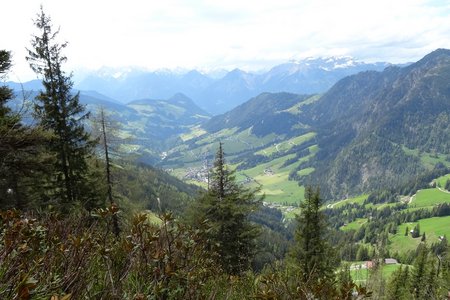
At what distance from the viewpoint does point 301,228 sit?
25062mm

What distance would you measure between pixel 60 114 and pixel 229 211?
12.4 meters

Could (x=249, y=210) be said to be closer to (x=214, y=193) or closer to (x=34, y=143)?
(x=214, y=193)

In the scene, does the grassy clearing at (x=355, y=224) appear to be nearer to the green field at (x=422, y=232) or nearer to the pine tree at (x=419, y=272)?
the green field at (x=422, y=232)

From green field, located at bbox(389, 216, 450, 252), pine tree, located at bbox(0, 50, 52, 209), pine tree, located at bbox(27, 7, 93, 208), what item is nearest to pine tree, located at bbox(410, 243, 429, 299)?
pine tree, located at bbox(27, 7, 93, 208)

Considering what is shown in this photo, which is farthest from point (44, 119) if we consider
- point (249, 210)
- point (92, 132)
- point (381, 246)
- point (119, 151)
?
point (381, 246)

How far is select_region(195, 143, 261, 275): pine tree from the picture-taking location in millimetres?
25078

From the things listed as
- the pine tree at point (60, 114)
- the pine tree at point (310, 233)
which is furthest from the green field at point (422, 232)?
the pine tree at point (60, 114)

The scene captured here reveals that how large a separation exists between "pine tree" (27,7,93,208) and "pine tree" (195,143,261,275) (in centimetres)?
839

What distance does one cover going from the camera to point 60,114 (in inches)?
872

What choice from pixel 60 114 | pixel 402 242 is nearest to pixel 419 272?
pixel 60 114

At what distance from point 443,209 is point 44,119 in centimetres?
18746

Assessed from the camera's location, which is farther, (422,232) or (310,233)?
(422,232)

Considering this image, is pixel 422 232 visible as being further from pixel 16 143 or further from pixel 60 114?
pixel 16 143

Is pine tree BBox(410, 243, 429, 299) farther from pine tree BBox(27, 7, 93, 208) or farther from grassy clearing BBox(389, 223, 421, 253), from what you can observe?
grassy clearing BBox(389, 223, 421, 253)
